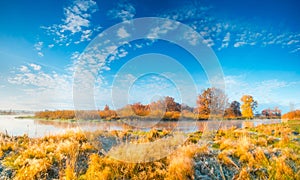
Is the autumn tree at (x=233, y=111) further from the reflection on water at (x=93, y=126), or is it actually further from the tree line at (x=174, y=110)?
the reflection on water at (x=93, y=126)

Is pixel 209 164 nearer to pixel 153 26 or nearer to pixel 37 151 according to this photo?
pixel 37 151

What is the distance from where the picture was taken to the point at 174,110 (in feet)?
102

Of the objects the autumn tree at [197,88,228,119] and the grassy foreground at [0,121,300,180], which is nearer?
the grassy foreground at [0,121,300,180]

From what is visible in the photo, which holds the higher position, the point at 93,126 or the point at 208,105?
the point at 208,105

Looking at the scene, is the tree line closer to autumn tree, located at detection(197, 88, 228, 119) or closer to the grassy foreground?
autumn tree, located at detection(197, 88, 228, 119)

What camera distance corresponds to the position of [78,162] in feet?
21.2

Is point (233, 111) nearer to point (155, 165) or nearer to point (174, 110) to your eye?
point (174, 110)

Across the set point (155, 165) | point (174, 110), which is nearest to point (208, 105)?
point (174, 110)

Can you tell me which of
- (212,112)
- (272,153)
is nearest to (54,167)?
(272,153)

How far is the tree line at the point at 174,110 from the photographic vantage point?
842 inches

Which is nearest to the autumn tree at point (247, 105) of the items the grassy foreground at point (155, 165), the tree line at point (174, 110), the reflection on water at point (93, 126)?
the tree line at point (174, 110)

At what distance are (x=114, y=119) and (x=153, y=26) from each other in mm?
16826

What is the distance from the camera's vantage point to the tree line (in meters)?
21.4

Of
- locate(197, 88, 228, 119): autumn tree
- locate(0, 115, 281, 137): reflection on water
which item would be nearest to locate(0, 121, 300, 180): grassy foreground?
locate(0, 115, 281, 137): reflection on water
